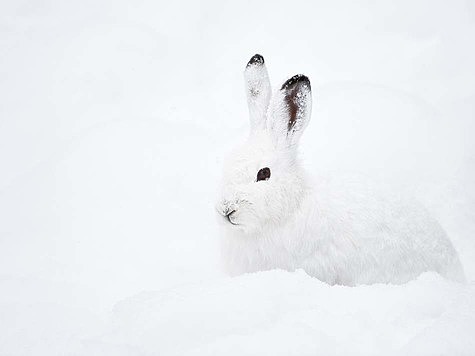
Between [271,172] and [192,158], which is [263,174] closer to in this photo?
[271,172]

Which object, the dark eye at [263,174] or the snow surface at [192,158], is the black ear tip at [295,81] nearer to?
the dark eye at [263,174]

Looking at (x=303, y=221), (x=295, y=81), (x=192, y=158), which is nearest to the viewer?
(x=295, y=81)

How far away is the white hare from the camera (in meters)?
3.29

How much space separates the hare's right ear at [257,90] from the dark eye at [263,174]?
0.44 meters

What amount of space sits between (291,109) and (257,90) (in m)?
0.42

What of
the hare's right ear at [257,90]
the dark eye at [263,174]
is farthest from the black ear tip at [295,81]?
the dark eye at [263,174]

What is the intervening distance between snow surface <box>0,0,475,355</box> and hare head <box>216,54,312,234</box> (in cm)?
64

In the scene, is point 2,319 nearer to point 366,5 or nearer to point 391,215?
point 391,215

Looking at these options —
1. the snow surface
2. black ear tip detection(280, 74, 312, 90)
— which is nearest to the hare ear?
black ear tip detection(280, 74, 312, 90)

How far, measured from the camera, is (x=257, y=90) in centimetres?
369

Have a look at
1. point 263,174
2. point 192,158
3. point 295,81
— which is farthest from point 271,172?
point 192,158

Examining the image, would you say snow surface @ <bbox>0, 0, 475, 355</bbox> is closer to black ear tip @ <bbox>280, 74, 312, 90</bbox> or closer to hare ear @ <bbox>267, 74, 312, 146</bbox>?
hare ear @ <bbox>267, 74, 312, 146</bbox>

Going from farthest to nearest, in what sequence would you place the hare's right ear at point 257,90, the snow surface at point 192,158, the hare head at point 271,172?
the hare's right ear at point 257,90 < the hare head at point 271,172 < the snow surface at point 192,158

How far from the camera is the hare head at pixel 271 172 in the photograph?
325cm
